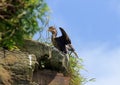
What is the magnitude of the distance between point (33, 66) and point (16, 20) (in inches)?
32.3

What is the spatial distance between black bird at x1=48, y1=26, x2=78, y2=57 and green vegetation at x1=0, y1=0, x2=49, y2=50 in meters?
0.56

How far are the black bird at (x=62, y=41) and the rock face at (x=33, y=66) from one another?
1.49 ft

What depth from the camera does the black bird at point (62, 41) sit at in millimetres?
10445

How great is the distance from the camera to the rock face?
895 cm

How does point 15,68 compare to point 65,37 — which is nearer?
point 15,68

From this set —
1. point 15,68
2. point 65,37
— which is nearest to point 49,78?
point 65,37

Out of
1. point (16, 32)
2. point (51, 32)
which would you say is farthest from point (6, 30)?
point (51, 32)

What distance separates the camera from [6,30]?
9.41 meters

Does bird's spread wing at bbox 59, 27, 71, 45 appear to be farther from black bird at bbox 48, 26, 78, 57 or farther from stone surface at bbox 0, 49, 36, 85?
stone surface at bbox 0, 49, 36, 85

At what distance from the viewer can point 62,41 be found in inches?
417

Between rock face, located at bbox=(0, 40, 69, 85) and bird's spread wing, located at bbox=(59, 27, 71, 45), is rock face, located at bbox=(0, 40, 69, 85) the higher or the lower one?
the lower one

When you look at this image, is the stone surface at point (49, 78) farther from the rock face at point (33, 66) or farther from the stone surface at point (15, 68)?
the stone surface at point (15, 68)

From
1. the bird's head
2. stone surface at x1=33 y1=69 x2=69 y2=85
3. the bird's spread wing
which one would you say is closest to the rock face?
stone surface at x1=33 y1=69 x2=69 y2=85

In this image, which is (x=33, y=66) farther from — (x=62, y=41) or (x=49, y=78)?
(x=62, y=41)
